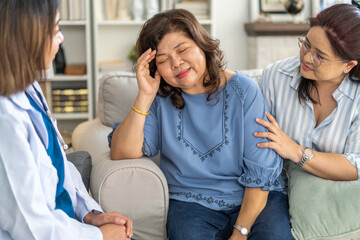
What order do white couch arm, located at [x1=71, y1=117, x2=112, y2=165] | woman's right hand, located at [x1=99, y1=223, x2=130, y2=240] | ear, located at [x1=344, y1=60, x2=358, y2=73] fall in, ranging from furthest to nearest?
white couch arm, located at [x1=71, y1=117, x2=112, y2=165], ear, located at [x1=344, y1=60, x2=358, y2=73], woman's right hand, located at [x1=99, y1=223, x2=130, y2=240]

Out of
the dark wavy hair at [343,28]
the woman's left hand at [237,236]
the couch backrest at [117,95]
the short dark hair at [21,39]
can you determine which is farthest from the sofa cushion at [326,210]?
the short dark hair at [21,39]

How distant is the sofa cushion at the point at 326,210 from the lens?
166cm

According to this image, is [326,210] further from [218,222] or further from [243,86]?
[243,86]

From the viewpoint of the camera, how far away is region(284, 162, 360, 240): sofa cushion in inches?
65.2

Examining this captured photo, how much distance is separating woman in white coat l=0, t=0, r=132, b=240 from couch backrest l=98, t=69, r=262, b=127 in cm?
101

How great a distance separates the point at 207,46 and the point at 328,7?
0.49 meters

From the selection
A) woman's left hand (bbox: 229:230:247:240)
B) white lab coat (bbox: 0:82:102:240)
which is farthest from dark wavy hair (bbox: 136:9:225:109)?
white lab coat (bbox: 0:82:102:240)

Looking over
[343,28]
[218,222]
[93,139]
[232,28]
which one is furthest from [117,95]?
[232,28]

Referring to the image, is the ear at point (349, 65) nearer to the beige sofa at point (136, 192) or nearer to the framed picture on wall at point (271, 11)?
the beige sofa at point (136, 192)

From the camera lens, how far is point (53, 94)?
13.7 ft

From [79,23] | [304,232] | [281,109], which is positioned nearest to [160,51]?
[281,109]

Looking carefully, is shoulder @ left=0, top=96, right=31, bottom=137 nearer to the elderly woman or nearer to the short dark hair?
the short dark hair

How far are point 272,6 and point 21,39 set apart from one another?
3457mm

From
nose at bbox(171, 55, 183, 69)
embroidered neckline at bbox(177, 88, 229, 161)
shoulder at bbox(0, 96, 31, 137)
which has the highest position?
nose at bbox(171, 55, 183, 69)
